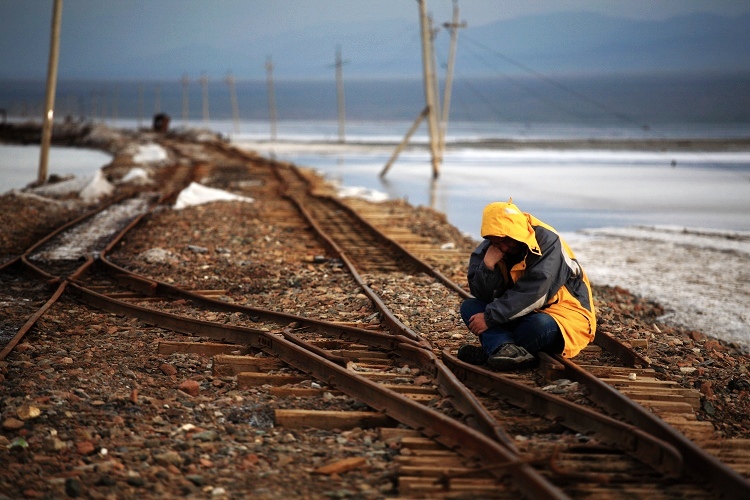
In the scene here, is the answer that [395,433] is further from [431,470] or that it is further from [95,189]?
[95,189]

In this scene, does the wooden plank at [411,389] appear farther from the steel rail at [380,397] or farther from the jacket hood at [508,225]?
the jacket hood at [508,225]

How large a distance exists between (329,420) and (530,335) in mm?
1614

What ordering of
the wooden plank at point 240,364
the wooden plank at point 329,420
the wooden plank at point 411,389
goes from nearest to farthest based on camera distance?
the wooden plank at point 329,420, the wooden plank at point 411,389, the wooden plank at point 240,364

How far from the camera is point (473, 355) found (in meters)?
6.20

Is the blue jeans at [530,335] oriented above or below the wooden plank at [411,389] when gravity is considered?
above

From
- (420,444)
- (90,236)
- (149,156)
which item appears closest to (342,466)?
(420,444)

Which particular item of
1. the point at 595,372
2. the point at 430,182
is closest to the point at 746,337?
the point at 595,372

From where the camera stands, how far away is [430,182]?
3077 centimetres

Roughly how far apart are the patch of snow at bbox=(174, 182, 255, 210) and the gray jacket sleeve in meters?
12.4

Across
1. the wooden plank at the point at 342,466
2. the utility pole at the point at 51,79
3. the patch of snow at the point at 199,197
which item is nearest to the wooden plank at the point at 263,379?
the wooden plank at the point at 342,466

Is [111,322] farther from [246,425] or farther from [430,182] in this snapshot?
[430,182]

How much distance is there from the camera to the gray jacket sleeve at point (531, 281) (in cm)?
591

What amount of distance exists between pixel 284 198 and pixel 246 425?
15.5 m

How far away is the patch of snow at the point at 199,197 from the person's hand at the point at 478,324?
1228cm
